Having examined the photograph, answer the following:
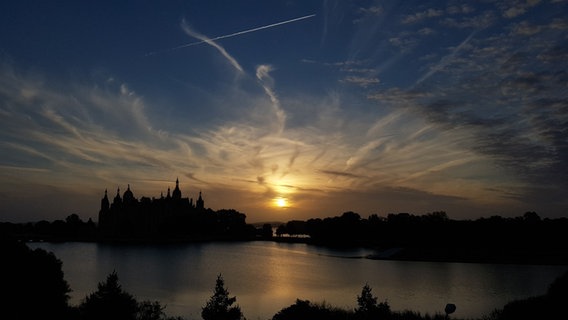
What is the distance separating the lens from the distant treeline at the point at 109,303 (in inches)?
1076

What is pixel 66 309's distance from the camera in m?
33.6

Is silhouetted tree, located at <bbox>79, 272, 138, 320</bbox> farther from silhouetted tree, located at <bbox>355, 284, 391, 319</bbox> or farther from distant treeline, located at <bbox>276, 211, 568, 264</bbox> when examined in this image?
distant treeline, located at <bbox>276, 211, 568, 264</bbox>

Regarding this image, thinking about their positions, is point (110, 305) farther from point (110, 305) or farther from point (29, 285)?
point (29, 285)

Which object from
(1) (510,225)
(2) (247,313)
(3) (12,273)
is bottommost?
(2) (247,313)

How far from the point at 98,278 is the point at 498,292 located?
57948mm

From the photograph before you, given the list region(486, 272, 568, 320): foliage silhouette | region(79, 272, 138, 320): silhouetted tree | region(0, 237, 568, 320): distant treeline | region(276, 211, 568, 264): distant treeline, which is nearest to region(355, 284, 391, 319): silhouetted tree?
region(0, 237, 568, 320): distant treeline

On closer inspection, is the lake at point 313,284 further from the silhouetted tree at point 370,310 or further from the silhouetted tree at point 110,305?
the silhouetted tree at point 370,310

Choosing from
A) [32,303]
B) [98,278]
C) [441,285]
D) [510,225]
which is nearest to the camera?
[32,303]

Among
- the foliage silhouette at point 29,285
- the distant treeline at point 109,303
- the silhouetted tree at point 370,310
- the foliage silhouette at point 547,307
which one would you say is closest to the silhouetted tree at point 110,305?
the distant treeline at point 109,303

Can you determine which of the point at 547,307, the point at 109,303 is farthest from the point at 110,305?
the point at 547,307

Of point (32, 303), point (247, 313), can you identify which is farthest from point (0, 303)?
point (247, 313)

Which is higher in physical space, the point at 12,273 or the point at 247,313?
the point at 12,273

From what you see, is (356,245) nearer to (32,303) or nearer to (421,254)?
(421,254)

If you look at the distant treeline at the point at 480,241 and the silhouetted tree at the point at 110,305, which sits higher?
the distant treeline at the point at 480,241
